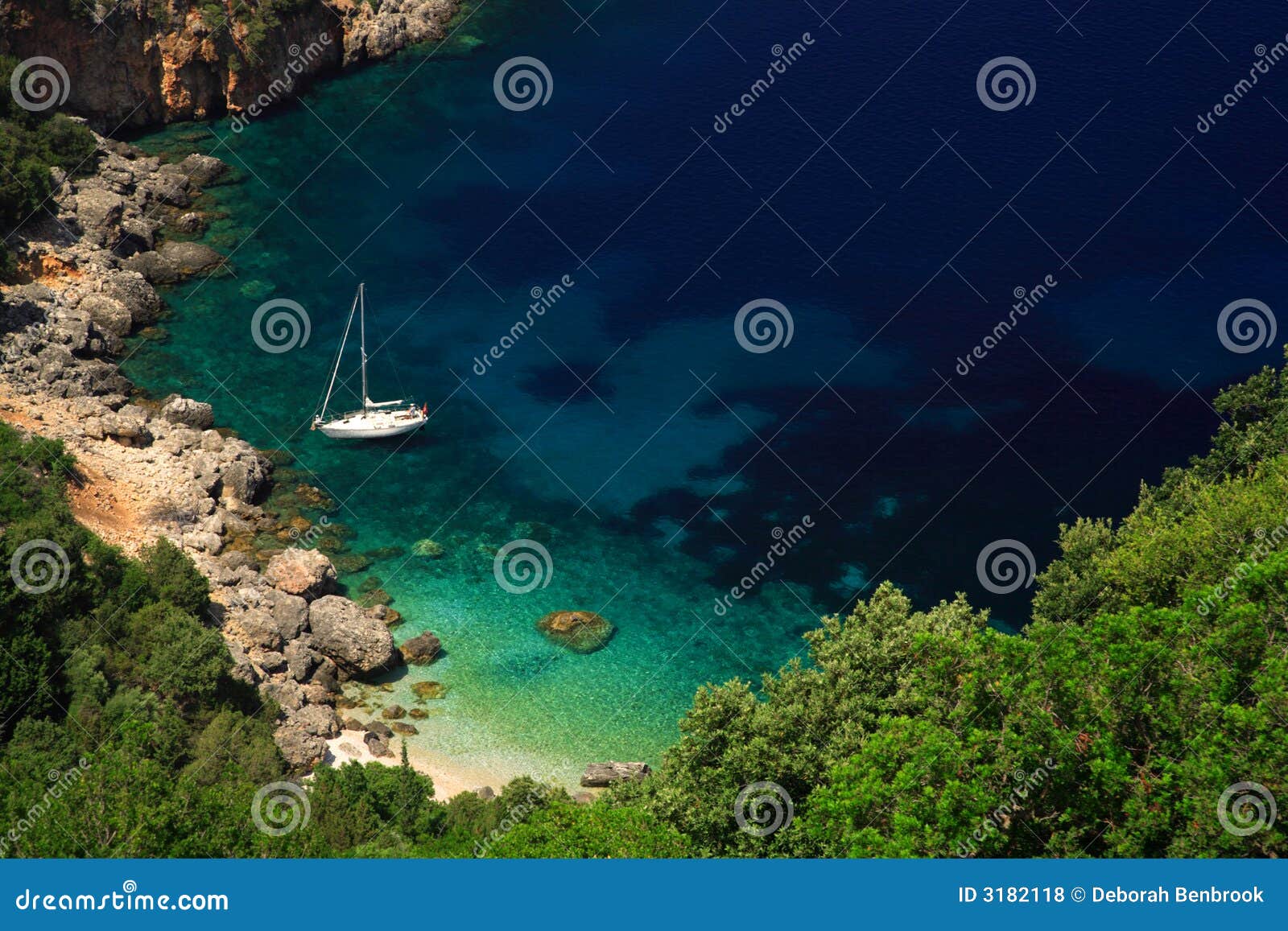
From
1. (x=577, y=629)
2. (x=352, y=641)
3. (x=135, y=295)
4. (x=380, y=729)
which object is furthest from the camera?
(x=135, y=295)

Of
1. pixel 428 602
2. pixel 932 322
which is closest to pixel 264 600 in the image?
pixel 428 602

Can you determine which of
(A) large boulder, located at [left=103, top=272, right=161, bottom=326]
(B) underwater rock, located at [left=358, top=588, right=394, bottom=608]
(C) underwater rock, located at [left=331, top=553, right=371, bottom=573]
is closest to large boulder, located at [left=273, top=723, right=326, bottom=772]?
(B) underwater rock, located at [left=358, top=588, right=394, bottom=608]

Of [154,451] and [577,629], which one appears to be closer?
[577,629]

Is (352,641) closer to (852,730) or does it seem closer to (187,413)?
(187,413)

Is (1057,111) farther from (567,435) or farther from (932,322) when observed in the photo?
(567,435)

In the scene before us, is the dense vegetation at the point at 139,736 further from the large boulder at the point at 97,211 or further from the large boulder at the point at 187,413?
the large boulder at the point at 97,211

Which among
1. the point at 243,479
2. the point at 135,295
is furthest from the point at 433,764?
the point at 135,295
